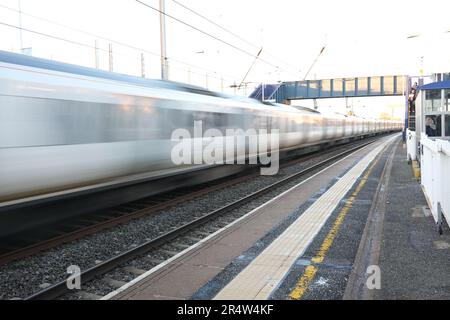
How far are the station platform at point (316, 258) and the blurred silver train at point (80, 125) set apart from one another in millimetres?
2229

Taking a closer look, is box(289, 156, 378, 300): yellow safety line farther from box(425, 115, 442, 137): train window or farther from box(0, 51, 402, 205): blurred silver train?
box(425, 115, 442, 137): train window

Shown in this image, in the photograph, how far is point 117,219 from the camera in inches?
291

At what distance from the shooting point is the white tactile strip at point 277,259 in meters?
4.20

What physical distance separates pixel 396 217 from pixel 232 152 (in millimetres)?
5870

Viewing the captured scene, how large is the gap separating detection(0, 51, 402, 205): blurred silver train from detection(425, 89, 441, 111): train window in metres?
6.08

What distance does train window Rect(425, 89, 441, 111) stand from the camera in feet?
37.5

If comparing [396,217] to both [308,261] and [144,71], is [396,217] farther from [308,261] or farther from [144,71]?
[144,71]

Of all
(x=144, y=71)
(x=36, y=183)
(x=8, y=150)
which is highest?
(x=144, y=71)

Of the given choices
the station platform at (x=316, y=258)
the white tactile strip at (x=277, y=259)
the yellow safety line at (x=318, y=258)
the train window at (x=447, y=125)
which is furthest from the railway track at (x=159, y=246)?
the train window at (x=447, y=125)

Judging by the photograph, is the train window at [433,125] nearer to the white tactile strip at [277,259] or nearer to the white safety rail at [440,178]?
the white tactile strip at [277,259]

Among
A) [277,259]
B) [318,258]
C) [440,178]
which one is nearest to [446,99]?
[440,178]

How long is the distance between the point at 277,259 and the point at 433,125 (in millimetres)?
8411
